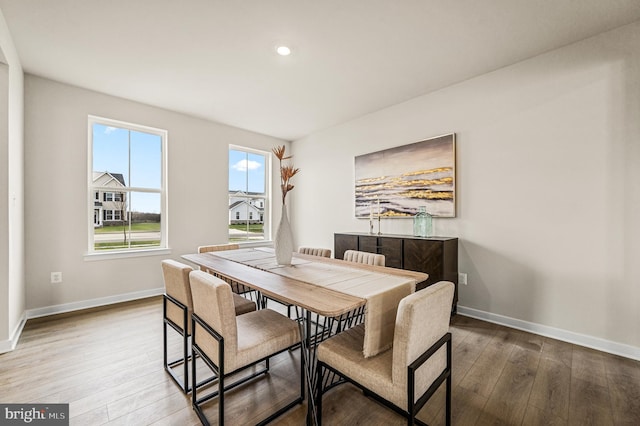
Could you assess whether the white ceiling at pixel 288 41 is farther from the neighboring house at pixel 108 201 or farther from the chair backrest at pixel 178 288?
the chair backrest at pixel 178 288

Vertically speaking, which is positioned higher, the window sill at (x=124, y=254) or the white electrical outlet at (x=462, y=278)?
the window sill at (x=124, y=254)

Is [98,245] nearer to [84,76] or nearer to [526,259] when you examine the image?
[84,76]

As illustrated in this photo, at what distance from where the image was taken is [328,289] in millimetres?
1503

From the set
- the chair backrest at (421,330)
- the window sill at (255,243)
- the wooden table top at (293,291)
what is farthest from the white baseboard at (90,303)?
the chair backrest at (421,330)

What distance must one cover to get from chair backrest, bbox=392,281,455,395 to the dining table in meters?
0.20

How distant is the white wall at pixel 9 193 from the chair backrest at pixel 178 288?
152 centimetres

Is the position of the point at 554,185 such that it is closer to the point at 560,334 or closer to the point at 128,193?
the point at 560,334

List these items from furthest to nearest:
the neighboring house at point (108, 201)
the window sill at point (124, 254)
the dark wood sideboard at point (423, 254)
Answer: the neighboring house at point (108, 201), the window sill at point (124, 254), the dark wood sideboard at point (423, 254)

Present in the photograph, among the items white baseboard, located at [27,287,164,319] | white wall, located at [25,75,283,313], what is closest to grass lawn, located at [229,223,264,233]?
white wall, located at [25,75,283,313]

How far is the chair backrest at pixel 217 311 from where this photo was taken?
4.27 ft

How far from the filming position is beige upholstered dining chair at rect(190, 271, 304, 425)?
4.31ft

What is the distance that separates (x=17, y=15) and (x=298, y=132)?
3.44 metres

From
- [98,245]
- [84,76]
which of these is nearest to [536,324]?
[98,245]

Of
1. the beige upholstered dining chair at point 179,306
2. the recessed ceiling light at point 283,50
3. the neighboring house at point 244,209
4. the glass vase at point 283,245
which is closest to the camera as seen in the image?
the beige upholstered dining chair at point 179,306
